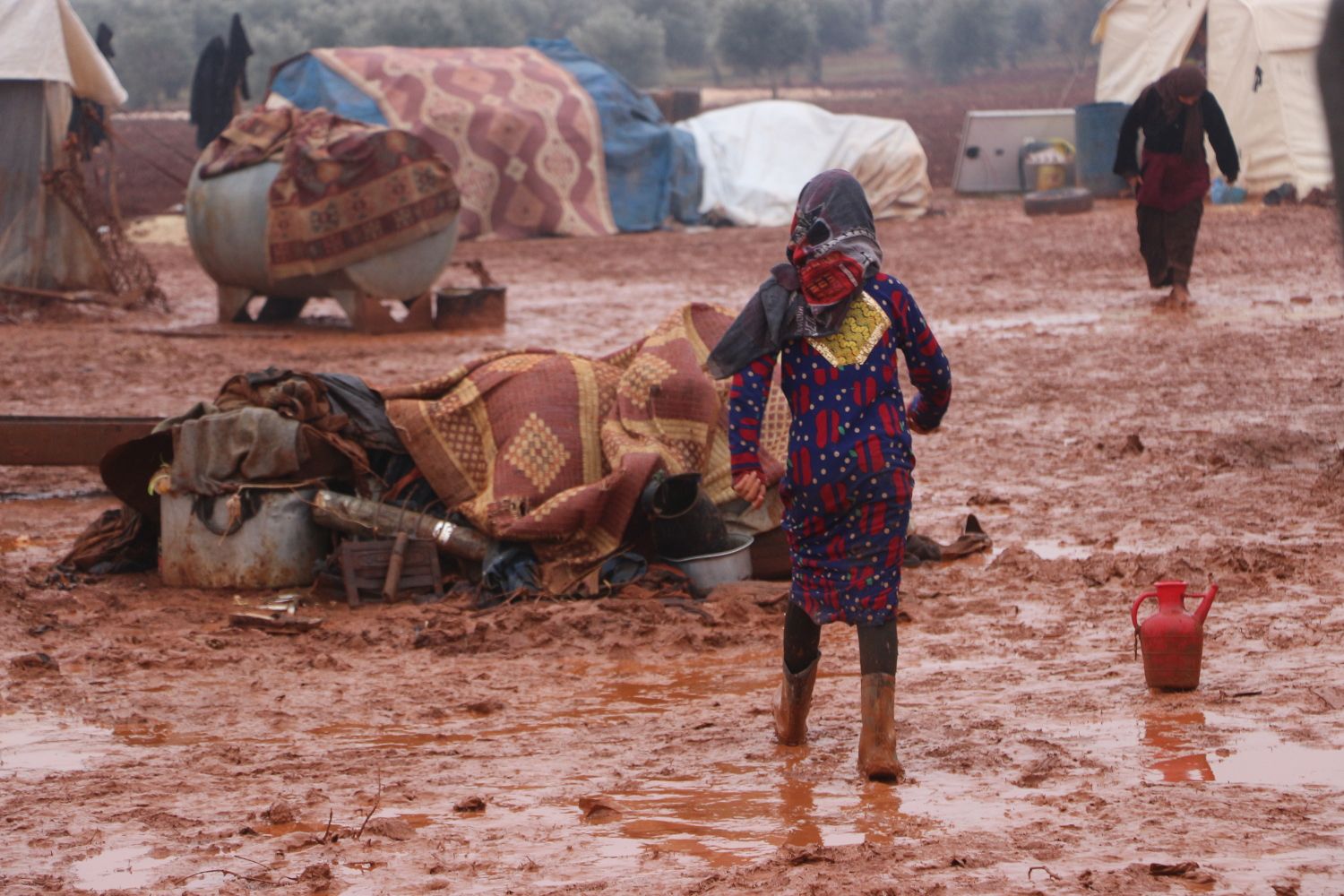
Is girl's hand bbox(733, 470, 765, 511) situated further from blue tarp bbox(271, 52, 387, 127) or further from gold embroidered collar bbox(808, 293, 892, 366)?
blue tarp bbox(271, 52, 387, 127)

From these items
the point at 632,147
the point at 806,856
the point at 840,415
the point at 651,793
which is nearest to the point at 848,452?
the point at 840,415

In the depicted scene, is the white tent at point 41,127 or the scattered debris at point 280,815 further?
the white tent at point 41,127

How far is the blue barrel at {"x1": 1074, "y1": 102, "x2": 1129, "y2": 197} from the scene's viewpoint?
23266mm

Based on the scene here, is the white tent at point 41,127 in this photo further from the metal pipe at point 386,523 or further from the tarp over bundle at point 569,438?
the metal pipe at point 386,523

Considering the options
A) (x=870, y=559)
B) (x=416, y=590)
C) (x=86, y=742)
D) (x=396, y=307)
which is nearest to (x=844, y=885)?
(x=870, y=559)

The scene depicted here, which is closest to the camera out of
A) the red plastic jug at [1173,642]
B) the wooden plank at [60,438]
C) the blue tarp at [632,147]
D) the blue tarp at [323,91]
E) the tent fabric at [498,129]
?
the red plastic jug at [1173,642]

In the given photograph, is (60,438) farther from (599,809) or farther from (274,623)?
(599,809)

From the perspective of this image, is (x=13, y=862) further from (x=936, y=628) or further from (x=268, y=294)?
(x=268, y=294)

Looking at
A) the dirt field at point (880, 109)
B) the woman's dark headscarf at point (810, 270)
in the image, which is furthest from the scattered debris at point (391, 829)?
the dirt field at point (880, 109)

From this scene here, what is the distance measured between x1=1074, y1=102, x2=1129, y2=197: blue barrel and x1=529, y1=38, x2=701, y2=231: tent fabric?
17.5 ft

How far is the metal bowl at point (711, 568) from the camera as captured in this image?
5898 millimetres

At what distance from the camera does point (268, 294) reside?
44.7 ft

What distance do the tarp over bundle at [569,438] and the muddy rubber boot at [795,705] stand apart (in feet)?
5.82

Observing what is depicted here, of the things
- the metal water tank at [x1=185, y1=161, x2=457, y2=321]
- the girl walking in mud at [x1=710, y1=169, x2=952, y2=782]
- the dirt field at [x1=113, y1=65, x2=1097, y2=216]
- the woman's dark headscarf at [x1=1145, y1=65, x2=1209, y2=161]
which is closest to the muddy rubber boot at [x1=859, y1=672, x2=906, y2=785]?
the girl walking in mud at [x1=710, y1=169, x2=952, y2=782]
